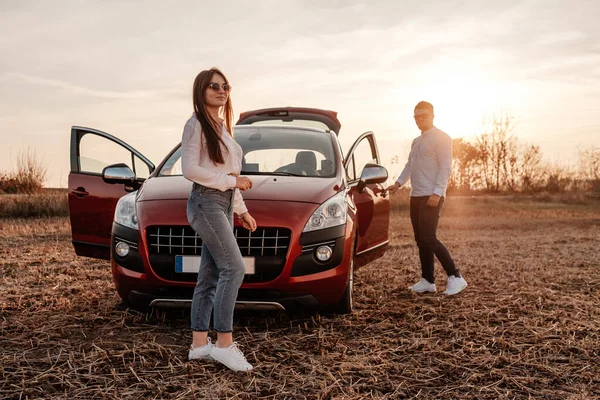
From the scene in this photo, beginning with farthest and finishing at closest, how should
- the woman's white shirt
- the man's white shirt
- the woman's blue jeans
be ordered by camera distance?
the man's white shirt < the woman's blue jeans < the woman's white shirt

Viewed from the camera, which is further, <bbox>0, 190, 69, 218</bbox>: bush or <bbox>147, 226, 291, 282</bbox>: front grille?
<bbox>0, 190, 69, 218</bbox>: bush

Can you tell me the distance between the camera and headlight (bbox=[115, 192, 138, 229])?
455 cm

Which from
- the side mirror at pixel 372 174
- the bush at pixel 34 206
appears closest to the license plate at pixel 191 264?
the side mirror at pixel 372 174

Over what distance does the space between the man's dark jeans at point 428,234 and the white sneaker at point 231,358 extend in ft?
10.0

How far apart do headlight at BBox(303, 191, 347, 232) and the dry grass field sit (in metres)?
0.77

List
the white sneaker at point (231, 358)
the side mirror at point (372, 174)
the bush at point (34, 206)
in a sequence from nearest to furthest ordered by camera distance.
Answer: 1. the white sneaker at point (231, 358)
2. the side mirror at point (372, 174)
3. the bush at point (34, 206)

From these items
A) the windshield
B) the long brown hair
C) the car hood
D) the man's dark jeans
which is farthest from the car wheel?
the long brown hair

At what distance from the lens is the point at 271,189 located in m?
4.72

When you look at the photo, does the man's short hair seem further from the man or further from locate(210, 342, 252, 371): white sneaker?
locate(210, 342, 252, 371): white sneaker

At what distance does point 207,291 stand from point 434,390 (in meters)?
1.40

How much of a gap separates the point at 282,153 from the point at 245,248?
1788mm

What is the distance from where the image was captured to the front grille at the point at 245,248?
14.2ft

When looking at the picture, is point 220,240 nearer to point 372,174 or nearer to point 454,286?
point 372,174

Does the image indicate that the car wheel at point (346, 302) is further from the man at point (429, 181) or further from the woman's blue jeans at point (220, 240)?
the man at point (429, 181)
